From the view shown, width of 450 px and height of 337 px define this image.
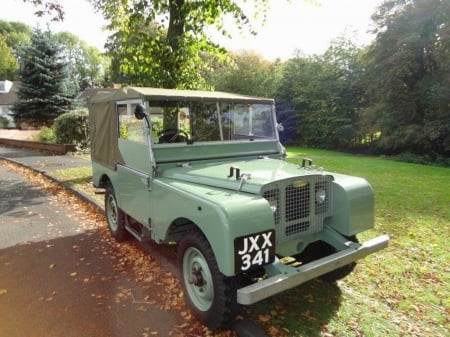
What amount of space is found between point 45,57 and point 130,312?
2503 centimetres

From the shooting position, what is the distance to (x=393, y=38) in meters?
20.6

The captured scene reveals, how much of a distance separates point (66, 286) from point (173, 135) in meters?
2.25

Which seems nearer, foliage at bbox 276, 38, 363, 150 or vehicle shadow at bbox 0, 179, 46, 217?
vehicle shadow at bbox 0, 179, 46, 217

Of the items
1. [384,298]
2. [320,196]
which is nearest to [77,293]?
[320,196]

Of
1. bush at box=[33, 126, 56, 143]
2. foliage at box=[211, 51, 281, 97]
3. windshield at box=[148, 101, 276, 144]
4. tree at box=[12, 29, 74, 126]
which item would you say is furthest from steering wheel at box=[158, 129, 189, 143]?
foliage at box=[211, 51, 281, 97]

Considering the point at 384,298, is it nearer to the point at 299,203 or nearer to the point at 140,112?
the point at 299,203

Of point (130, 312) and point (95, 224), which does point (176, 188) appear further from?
point (95, 224)

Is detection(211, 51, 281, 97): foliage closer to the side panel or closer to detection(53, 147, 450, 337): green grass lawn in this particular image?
detection(53, 147, 450, 337): green grass lawn

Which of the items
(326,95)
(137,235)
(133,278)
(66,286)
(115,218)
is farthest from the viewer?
(326,95)

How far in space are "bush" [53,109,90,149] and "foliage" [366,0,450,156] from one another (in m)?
17.5

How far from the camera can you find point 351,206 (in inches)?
140

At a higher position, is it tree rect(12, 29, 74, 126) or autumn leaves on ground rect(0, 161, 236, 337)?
tree rect(12, 29, 74, 126)

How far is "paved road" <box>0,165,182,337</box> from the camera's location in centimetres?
331

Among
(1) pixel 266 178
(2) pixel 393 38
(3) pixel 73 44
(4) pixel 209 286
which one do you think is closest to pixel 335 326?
(4) pixel 209 286
